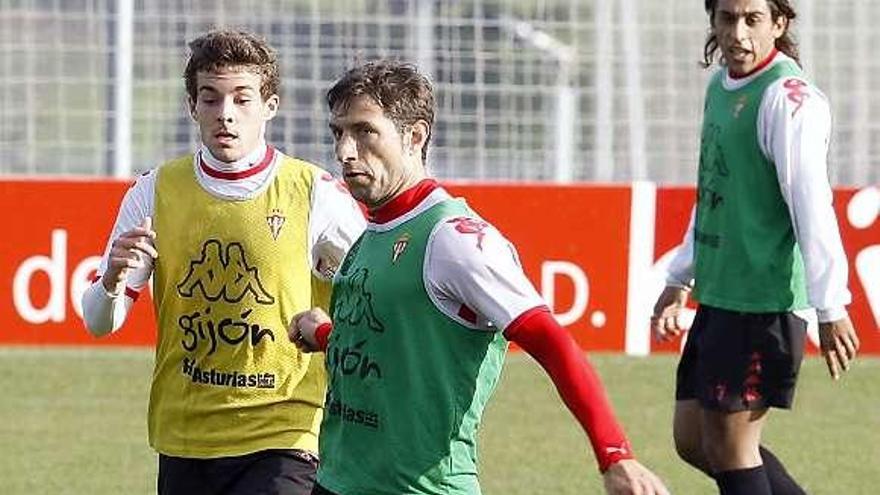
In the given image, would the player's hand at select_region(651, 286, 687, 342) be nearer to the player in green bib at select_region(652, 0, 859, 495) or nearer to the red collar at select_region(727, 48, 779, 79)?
the player in green bib at select_region(652, 0, 859, 495)

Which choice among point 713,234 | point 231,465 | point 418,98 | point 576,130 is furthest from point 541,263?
point 418,98

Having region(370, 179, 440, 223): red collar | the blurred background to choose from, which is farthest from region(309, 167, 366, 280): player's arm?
the blurred background

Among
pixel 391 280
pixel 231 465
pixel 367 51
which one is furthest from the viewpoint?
pixel 367 51

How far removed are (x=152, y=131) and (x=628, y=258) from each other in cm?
345

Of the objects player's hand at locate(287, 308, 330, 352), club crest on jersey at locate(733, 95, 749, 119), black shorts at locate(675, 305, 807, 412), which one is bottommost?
black shorts at locate(675, 305, 807, 412)

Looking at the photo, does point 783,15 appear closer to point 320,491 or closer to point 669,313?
point 669,313

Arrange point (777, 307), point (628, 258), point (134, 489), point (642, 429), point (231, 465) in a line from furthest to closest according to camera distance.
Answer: point (628, 258)
point (642, 429)
point (134, 489)
point (777, 307)
point (231, 465)

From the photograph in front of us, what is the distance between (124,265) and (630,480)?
1.70 meters

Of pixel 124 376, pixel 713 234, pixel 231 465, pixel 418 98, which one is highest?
pixel 418 98

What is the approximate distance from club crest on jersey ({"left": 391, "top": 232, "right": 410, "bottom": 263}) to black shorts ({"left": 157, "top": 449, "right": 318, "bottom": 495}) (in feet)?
3.66

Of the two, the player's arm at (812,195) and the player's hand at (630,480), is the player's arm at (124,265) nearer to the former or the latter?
the player's hand at (630,480)

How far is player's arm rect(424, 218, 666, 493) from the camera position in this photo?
450cm

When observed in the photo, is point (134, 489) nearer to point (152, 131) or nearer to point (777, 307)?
point (777, 307)

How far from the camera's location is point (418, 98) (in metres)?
5.04
